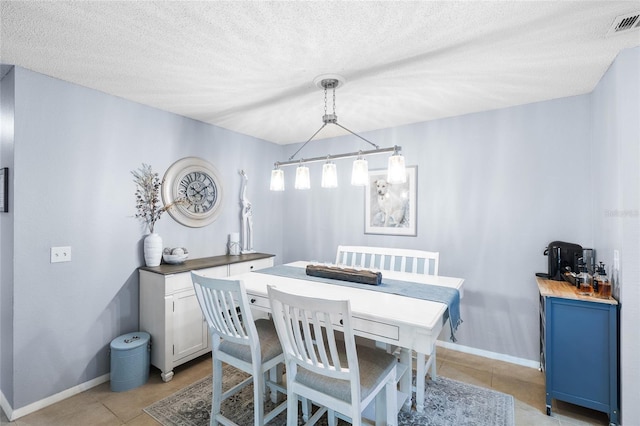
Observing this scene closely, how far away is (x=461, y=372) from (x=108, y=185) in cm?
348

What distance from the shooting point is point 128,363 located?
239cm

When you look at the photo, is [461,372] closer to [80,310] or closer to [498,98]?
[498,98]

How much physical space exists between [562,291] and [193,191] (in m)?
3.32

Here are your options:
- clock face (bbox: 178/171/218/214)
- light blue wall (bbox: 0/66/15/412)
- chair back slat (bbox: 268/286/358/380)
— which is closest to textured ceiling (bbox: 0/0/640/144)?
light blue wall (bbox: 0/66/15/412)

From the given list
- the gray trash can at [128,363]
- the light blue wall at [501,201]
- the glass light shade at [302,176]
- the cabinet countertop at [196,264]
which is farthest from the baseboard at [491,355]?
the gray trash can at [128,363]

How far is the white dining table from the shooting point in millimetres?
1468

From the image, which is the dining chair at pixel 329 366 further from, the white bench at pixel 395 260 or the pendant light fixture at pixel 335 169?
Result: the pendant light fixture at pixel 335 169

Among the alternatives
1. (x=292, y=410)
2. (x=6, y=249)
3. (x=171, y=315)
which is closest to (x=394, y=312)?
(x=292, y=410)

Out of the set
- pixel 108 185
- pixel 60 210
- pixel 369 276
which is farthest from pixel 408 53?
pixel 60 210

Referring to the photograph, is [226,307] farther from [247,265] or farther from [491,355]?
[491,355]

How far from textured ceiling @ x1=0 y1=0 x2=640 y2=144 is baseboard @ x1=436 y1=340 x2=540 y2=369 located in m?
2.36

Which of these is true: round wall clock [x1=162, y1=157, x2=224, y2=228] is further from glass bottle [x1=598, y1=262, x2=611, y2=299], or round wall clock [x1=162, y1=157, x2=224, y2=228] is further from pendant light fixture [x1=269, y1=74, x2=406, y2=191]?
glass bottle [x1=598, y1=262, x2=611, y2=299]

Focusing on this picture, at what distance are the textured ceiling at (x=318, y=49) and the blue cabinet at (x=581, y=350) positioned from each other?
5.26ft

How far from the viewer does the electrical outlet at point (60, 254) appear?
7.32 ft
